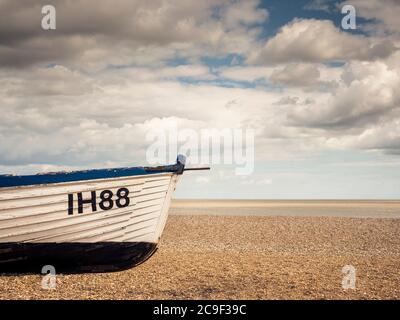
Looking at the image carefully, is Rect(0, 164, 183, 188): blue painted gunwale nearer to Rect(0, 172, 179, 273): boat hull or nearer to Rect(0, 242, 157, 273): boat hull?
Rect(0, 172, 179, 273): boat hull

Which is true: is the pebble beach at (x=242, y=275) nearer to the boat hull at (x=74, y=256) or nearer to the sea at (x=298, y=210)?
the boat hull at (x=74, y=256)

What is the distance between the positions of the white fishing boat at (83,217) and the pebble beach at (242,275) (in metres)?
0.55

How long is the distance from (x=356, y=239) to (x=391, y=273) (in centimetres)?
1069

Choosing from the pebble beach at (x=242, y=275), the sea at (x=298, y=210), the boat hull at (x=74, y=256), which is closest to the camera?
the pebble beach at (x=242, y=275)

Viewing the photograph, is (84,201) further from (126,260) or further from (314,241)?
(314,241)

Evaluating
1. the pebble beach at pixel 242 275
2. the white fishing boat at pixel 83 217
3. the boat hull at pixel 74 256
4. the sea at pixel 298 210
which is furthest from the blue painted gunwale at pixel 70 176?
the sea at pixel 298 210

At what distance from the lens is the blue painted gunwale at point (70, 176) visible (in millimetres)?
11484

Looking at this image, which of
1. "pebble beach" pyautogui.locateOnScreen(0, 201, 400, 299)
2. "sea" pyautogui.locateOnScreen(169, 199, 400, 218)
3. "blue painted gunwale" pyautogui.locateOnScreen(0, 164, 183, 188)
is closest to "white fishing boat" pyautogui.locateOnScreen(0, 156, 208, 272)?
"blue painted gunwale" pyautogui.locateOnScreen(0, 164, 183, 188)

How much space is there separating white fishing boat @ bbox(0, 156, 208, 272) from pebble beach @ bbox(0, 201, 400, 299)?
55cm

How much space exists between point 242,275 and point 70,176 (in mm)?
5775

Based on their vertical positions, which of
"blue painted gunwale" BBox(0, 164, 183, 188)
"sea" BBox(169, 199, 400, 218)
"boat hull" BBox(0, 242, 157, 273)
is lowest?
"sea" BBox(169, 199, 400, 218)

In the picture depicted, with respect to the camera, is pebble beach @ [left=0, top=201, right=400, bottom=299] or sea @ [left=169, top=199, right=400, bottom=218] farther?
sea @ [left=169, top=199, right=400, bottom=218]

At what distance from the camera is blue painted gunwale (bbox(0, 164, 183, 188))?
37.7 ft
